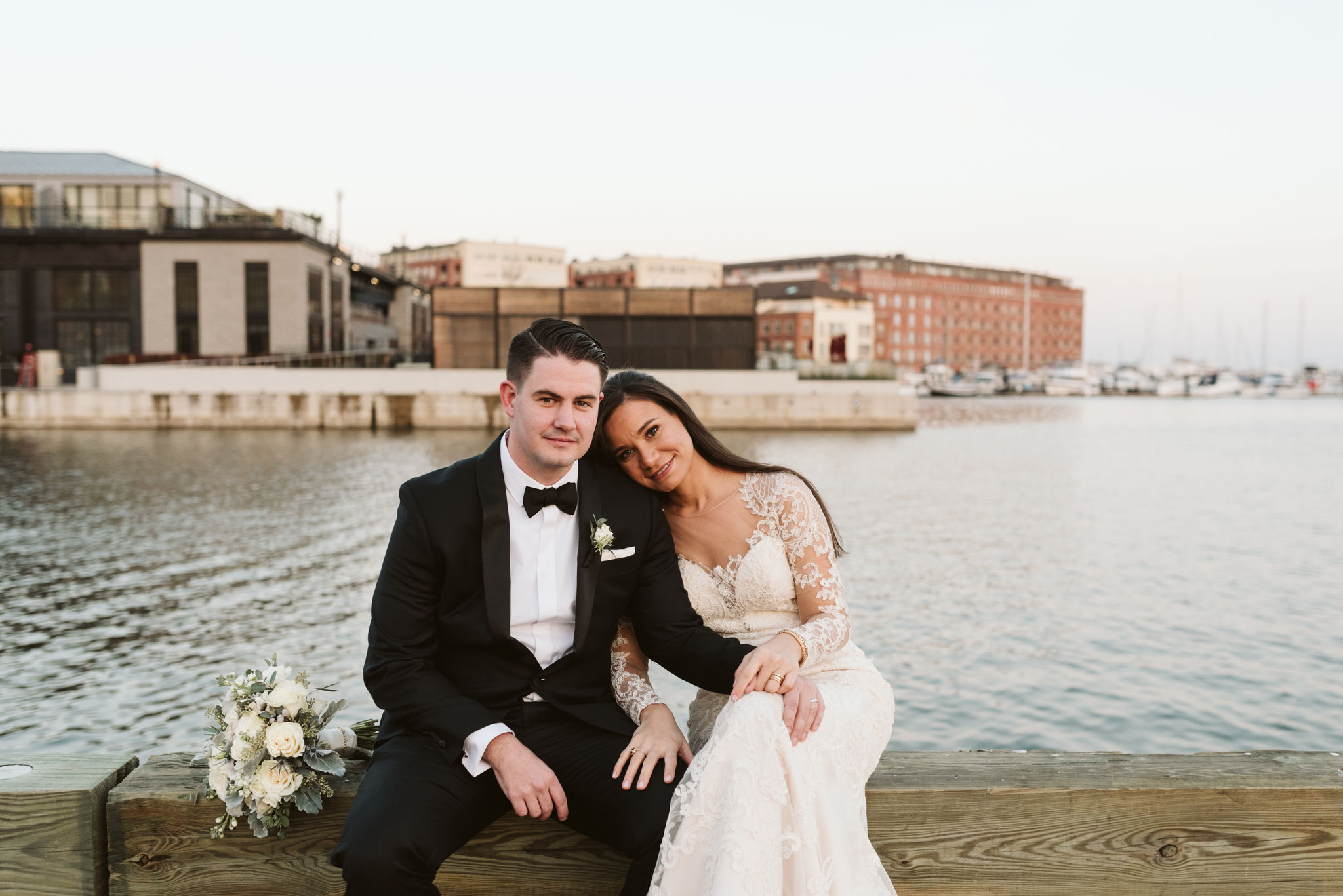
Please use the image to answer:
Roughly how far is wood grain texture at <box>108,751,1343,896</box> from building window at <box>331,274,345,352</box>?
58.0m

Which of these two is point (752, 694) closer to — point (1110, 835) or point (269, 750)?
point (1110, 835)

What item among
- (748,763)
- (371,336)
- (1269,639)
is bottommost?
(1269,639)

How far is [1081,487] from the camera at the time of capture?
26.6 metres

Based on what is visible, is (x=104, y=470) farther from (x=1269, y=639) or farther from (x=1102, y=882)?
(x=1102, y=882)

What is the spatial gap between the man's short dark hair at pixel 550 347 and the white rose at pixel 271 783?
1333mm

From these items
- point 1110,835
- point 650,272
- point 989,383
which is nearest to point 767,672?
point 1110,835

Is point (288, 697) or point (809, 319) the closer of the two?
point (288, 697)

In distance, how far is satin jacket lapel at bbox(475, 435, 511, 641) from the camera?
3113mm

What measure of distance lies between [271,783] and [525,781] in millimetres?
683

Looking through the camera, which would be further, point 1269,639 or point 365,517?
point 365,517

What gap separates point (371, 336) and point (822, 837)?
237 ft

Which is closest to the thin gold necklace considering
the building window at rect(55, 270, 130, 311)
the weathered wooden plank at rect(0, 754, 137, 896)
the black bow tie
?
the black bow tie

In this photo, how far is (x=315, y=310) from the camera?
178ft

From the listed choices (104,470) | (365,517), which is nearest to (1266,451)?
(365,517)
